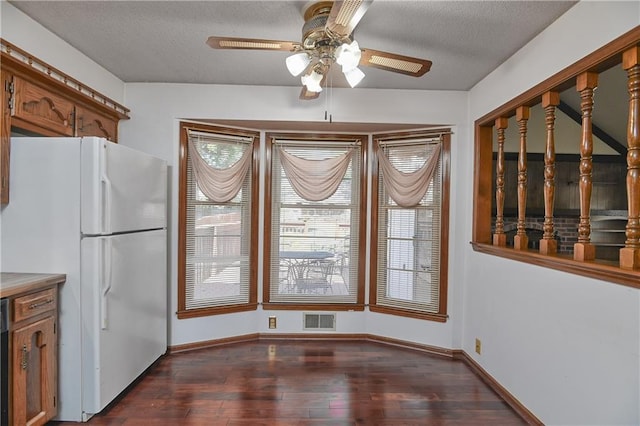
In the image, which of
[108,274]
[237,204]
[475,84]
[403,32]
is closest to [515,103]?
[475,84]

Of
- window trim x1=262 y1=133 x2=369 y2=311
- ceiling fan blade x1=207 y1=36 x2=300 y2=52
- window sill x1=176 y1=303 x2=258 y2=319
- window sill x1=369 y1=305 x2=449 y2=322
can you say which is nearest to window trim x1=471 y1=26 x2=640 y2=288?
window sill x1=369 y1=305 x2=449 y2=322

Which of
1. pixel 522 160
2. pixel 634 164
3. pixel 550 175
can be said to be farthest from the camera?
pixel 522 160

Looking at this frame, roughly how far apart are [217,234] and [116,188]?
4.38 feet

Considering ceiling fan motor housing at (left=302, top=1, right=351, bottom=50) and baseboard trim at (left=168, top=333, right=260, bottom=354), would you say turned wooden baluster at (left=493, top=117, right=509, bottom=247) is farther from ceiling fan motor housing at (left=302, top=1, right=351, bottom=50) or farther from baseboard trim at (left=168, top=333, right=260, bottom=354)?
baseboard trim at (left=168, top=333, right=260, bottom=354)

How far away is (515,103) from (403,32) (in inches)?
39.8

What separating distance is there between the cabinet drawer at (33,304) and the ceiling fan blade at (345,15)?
2.14 m

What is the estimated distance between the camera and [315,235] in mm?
3893

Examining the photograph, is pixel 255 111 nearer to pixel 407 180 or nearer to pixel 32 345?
pixel 407 180

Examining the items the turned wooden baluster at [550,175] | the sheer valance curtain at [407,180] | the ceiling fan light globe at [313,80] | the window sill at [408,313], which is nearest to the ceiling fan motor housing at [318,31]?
the ceiling fan light globe at [313,80]

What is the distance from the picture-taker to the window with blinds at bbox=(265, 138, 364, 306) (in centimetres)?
384

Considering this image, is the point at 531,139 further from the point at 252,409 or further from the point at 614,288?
the point at 252,409

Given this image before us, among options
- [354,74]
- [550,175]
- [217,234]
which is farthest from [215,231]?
[550,175]

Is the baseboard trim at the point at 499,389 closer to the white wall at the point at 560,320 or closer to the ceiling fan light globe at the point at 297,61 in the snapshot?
the white wall at the point at 560,320

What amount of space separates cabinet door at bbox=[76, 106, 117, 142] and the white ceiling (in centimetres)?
43
